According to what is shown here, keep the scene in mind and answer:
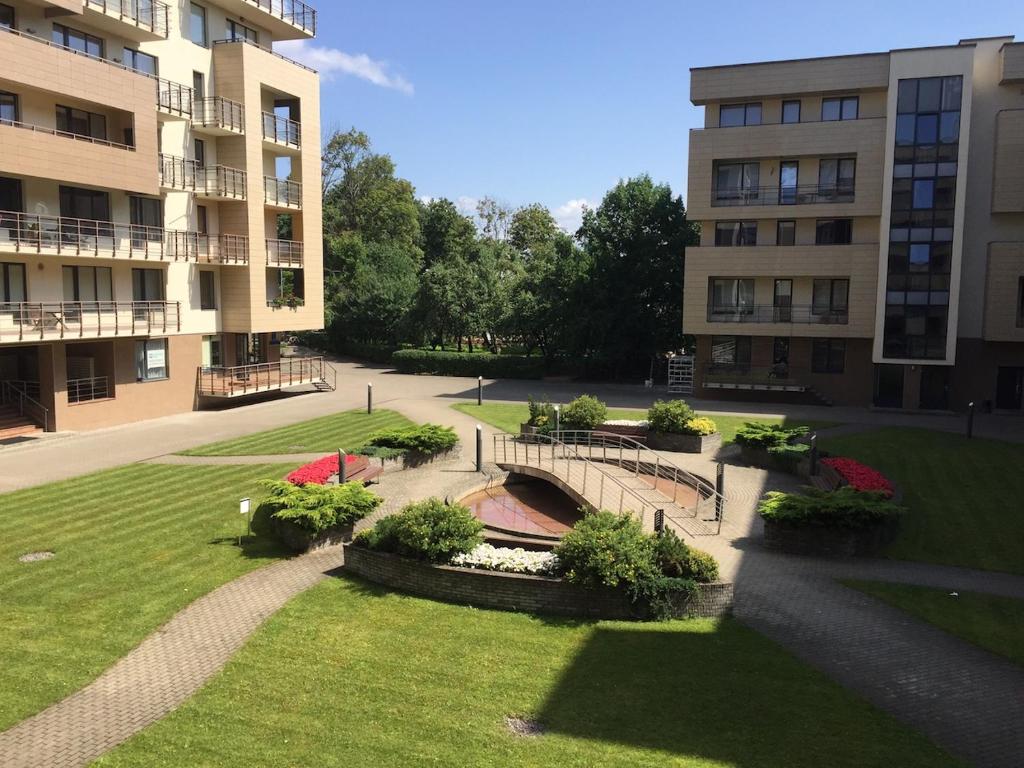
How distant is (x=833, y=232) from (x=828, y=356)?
626cm

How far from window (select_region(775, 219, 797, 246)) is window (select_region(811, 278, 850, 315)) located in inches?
98.8

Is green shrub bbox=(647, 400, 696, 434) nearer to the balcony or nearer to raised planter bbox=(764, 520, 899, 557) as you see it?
raised planter bbox=(764, 520, 899, 557)

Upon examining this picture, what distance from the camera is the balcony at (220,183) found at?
34562 millimetres

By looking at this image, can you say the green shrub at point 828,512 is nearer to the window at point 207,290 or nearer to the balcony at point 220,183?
the balcony at point 220,183

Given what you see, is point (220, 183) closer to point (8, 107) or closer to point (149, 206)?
point (149, 206)

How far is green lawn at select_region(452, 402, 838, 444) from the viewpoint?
31.9 m

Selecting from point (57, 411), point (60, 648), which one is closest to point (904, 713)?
point (60, 648)

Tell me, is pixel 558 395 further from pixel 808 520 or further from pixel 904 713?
pixel 904 713

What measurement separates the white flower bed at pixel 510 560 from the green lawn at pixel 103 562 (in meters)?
4.69

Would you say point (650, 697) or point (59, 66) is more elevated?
point (59, 66)

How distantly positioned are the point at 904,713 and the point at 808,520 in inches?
261

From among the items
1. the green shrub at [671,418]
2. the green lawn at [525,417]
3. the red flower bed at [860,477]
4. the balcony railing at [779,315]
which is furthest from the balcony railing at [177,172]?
the red flower bed at [860,477]

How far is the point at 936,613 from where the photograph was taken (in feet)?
45.0

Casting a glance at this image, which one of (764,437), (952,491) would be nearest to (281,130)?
(764,437)
